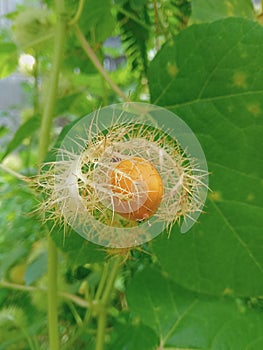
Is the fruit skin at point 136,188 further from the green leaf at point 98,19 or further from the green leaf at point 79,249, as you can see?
the green leaf at point 98,19

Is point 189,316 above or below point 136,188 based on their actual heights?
below

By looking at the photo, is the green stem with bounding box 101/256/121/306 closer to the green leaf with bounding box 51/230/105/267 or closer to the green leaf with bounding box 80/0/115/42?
the green leaf with bounding box 51/230/105/267

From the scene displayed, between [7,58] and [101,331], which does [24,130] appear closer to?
[7,58]

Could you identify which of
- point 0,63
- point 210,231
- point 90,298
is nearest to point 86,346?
point 90,298

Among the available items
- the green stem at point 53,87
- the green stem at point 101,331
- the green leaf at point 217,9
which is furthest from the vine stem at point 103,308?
the green leaf at point 217,9

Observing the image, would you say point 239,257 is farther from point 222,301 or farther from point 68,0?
point 68,0

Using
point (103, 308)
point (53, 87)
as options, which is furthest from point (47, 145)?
point (103, 308)
